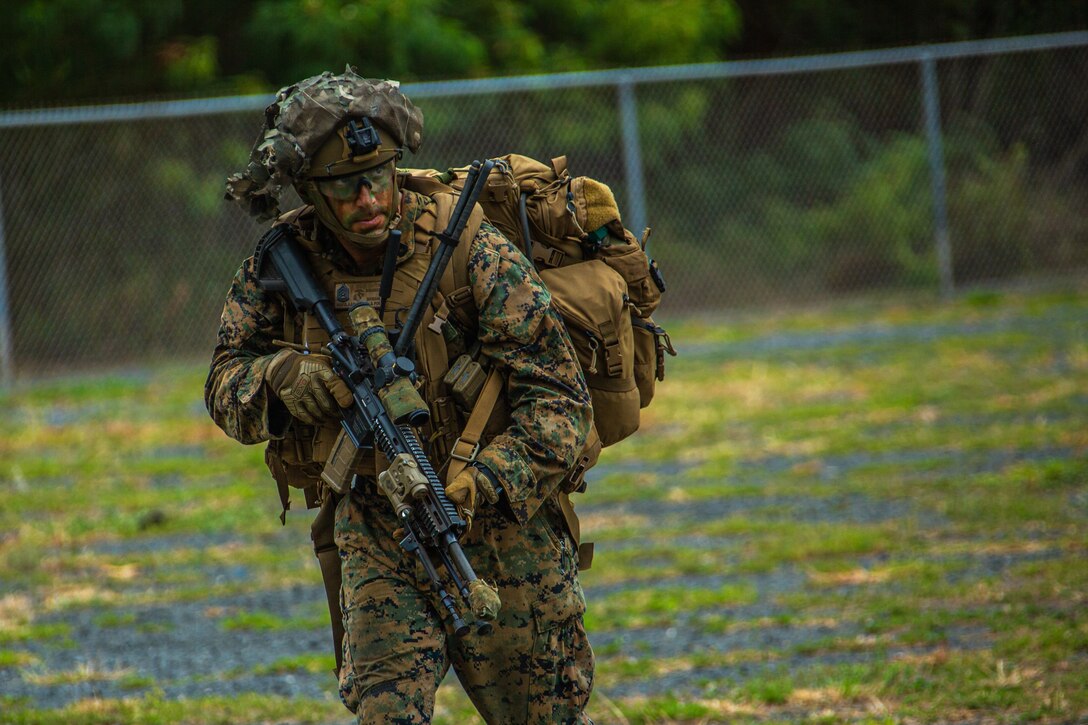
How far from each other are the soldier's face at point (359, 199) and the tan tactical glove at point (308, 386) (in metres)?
0.32

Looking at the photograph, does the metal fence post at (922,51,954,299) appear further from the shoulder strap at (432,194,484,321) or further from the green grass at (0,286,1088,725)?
the shoulder strap at (432,194,484,321)

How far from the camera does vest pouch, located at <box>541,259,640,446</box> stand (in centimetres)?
351

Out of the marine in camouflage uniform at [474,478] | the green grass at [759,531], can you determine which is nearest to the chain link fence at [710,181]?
the green grass at [759,531]

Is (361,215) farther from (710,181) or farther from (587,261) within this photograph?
(710,181)

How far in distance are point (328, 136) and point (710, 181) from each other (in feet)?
34.9

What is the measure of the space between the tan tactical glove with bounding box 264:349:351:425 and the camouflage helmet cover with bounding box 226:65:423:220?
0.42 m

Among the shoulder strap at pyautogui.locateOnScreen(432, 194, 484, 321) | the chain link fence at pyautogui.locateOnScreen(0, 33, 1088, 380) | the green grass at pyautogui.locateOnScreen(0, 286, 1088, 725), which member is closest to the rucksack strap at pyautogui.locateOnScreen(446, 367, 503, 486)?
the shoulder strap at pyautogui.locateOnScreen(432, 194, 484, 321)

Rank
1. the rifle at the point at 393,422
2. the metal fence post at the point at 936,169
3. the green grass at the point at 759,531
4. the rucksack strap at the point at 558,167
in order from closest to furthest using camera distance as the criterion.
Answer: the rifle at the point at 393,422
the rucksack strap at the point at 558,167
the green grass at the point at 759,531
the metal fence post at the point at 936,169

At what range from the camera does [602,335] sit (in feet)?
11.6

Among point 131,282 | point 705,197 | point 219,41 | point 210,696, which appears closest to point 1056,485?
point 210,696

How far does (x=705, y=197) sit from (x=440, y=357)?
34.3 ft

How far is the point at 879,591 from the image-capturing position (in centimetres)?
612

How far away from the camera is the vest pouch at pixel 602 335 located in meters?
3.51

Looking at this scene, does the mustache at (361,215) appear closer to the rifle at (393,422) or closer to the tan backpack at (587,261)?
the rifle at (393,422)
